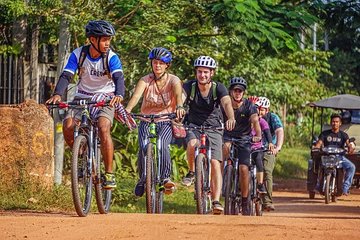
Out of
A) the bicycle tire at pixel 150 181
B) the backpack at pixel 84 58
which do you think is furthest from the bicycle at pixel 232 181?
the backpack at pixel 84 58

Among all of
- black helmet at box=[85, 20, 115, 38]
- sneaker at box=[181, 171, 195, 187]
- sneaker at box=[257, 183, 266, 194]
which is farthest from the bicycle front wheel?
sneaker at box=[257, 183, 266, 194]

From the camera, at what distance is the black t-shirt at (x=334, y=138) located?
20.6m

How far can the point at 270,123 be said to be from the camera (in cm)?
1627

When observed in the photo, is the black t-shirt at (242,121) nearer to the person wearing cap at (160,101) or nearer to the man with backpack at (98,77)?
the person wearing cap at (160,101)

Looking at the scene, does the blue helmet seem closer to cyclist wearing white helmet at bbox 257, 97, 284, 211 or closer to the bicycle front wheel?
the bicycle front wheel

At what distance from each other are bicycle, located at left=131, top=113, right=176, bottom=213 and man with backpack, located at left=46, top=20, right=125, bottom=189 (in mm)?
582

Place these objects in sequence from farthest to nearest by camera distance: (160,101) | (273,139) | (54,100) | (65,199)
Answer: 1. (273,139)
2. (65,199)
3. (160,101)
4. (54,100)

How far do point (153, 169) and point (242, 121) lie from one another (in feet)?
7.88

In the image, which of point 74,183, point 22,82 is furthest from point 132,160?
point 74,183

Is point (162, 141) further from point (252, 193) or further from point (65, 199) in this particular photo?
point (252, 193)

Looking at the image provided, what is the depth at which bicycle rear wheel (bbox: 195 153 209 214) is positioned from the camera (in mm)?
12078

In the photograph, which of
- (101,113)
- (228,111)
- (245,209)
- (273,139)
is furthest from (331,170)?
(101,113)

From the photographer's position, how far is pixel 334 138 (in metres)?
20.7

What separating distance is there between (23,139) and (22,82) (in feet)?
14.5
